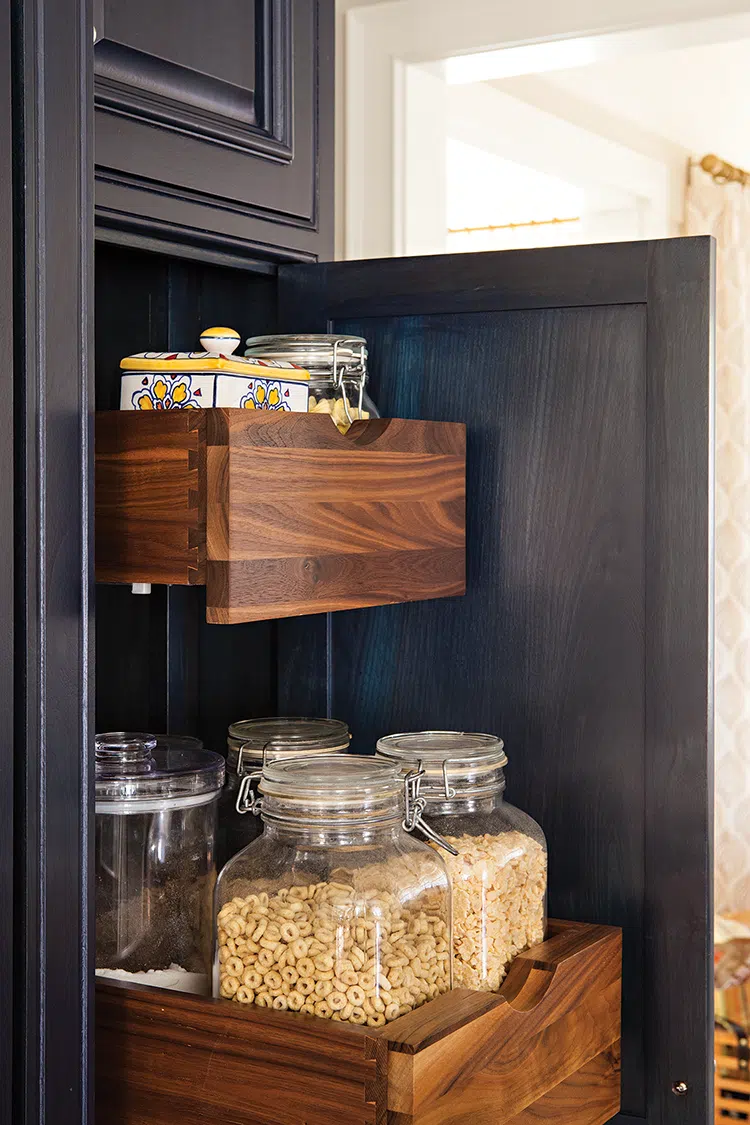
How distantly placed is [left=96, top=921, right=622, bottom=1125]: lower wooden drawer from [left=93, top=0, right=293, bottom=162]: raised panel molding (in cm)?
63

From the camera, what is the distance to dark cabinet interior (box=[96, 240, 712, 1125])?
1.06m

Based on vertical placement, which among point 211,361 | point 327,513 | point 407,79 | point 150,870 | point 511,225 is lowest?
point 150,870

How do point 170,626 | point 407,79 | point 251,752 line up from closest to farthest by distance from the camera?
point 251,752 → point 170,626 → point 407,79

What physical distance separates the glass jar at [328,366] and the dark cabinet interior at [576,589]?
7cm

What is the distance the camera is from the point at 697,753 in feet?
3.45

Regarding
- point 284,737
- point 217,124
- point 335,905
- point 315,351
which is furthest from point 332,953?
point 217,124

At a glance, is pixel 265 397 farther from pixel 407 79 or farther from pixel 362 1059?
pixel 407 79

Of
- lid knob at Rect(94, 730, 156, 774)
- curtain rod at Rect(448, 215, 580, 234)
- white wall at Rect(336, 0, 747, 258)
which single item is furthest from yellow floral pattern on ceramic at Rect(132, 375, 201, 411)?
curtain rod at Rect(448, 215, 580, 234)

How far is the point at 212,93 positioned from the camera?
3.47 feet

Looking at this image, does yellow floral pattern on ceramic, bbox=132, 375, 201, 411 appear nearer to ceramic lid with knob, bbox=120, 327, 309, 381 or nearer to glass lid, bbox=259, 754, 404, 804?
ceramic lid with knob, bbox=120, 327, 309, 381

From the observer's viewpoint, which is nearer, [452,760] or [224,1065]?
[224,1065]

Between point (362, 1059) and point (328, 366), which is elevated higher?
point (328, 366)

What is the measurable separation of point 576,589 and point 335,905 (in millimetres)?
364

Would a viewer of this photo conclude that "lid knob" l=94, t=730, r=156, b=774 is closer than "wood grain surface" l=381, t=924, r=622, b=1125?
No
